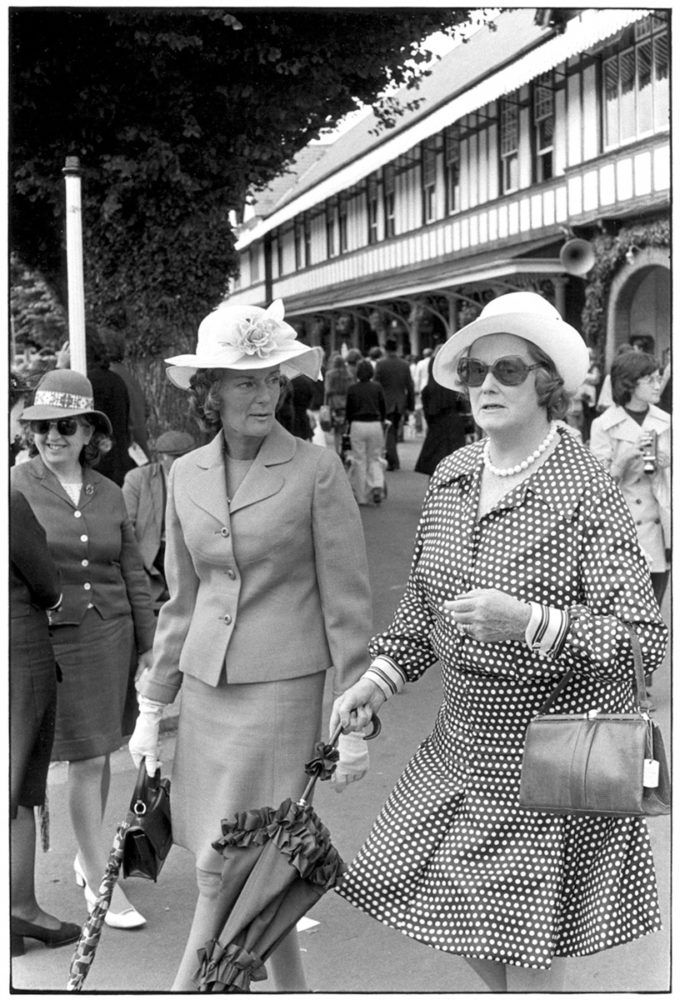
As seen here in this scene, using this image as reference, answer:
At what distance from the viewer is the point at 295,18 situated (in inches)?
368

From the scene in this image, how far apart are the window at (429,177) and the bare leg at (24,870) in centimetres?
2671

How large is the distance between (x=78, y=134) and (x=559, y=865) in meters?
8.91

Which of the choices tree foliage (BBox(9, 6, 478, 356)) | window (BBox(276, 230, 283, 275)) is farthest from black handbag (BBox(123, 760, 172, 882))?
window (BBox(276, 230, 283, 275))

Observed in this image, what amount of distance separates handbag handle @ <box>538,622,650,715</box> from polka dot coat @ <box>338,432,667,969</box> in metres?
0.02

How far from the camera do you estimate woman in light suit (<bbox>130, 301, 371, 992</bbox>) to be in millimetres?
3369

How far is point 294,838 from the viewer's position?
9.37 ft

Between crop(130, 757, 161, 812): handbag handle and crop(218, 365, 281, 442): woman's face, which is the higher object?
crop(218, 365, 281, 442): woman's face

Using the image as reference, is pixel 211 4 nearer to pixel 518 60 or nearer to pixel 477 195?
pixel 518 60

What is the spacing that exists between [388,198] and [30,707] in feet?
101

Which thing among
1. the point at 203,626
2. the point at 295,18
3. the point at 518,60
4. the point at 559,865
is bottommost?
the point at 559,865

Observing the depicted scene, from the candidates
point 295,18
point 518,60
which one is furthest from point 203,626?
point 518,60

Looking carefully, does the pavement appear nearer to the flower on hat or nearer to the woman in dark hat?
the woman in dark hat

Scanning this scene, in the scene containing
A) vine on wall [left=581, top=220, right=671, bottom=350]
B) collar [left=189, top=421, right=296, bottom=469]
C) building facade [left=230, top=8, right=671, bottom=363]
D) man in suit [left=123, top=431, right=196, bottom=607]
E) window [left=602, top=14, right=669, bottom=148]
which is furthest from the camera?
vine on wall [left=581, top=220, right=671, bottom=350]

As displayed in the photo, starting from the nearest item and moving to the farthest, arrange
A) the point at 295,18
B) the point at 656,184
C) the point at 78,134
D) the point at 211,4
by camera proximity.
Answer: the point at 211,4 < the point at 295,18 < the point at 78,134 < the point at 656,184
